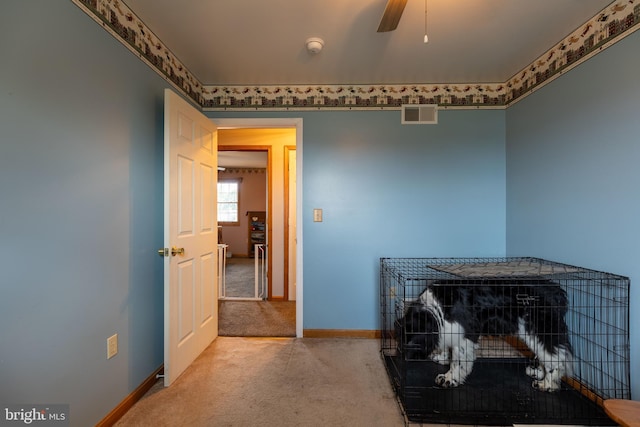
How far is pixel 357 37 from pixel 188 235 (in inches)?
76.5

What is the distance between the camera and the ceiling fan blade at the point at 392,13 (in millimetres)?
1300

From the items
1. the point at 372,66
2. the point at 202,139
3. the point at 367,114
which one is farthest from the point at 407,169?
the point at 202,139

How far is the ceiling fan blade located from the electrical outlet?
7.60 feet

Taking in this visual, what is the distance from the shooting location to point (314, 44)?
6.67ft

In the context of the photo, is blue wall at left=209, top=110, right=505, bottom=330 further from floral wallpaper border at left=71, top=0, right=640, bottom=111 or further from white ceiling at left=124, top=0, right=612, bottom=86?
white ceiling at left=124, top=0, right=612, bottom=86

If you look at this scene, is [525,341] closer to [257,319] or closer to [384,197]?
[384,197]

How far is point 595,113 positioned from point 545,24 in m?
0.68

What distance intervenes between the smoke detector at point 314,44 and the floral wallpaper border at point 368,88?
68 centimetres

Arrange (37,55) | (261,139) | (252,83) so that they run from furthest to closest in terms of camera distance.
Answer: (261,139)
(252,83)
(37,55)

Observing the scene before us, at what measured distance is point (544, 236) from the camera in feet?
7.38

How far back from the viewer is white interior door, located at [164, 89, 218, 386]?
1953mm

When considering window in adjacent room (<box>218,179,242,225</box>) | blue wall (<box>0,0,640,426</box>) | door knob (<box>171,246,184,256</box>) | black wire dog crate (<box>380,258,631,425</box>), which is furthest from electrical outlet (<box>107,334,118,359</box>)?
window in adjacent room (<box>218,179,242,225</box>)

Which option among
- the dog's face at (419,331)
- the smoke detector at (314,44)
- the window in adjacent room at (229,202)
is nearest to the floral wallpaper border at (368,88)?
the smoke detector at (314,44)

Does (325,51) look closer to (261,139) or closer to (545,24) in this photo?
(545,24)
